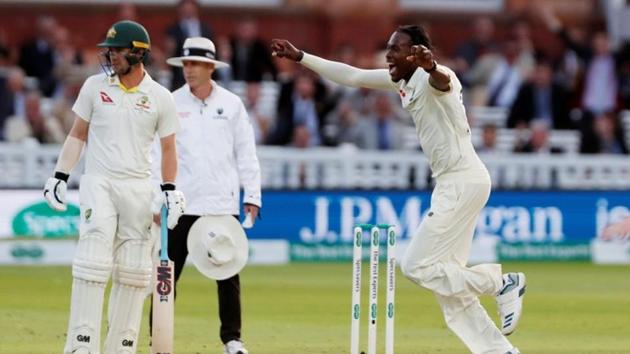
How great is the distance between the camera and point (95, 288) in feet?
30.0

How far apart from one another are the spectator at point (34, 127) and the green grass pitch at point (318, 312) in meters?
2.15

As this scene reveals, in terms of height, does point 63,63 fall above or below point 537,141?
above

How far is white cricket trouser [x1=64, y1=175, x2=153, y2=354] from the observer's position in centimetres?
910

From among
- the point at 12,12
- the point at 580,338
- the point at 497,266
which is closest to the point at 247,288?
the point at 580,338

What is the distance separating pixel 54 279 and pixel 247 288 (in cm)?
191

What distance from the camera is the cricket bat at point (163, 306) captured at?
9195mm

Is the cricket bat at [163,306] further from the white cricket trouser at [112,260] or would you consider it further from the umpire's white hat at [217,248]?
the umpire's white hat at [217,248]

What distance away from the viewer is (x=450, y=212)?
30.5 ft

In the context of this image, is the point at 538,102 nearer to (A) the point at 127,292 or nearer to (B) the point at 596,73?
(B) the point at 596,73

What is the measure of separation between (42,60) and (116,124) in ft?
37.6

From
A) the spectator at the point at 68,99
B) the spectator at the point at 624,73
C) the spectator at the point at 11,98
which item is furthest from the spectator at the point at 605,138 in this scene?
the spectator at the point at 11,98

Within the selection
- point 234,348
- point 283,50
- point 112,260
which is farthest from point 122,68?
point 234,348

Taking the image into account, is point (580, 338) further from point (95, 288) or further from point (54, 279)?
point (54, 279)

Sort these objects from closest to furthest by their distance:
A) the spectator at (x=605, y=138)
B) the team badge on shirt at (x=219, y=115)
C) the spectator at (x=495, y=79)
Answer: the team badge on shirt at (x=219, y=115) < the spectator at (x=605, y=138) < the spectator at (x=495, y=79)
